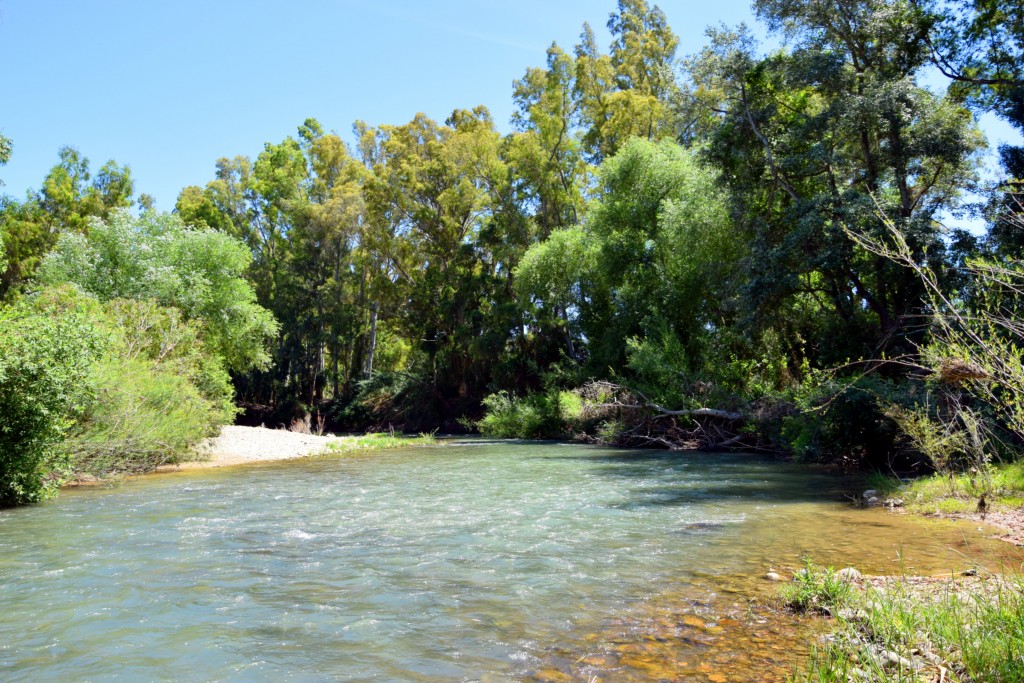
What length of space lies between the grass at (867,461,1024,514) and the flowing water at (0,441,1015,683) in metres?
0.96

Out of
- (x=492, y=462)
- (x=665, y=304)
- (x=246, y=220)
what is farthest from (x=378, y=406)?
(x=492, y=462)

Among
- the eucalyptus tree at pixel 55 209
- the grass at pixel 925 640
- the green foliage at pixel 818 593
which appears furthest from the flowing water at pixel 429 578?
the eucalyptus tree at pixel 55 209

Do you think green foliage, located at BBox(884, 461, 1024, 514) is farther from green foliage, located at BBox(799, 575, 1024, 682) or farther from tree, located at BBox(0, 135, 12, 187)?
tree, located at BBox(0, 135, 12, 187)

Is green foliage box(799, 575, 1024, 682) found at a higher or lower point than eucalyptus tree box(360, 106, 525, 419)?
lower

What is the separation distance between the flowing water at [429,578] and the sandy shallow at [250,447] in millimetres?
6896

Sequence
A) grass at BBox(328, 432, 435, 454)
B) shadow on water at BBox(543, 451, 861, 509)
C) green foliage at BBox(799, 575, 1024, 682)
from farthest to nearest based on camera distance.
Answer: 1. grass at BBox(328, 432, 435, 454)
2. shadow on water at BBox(543, 451, 861, 509)
3. green foliage at BBox(799, 575, 1024, 682)

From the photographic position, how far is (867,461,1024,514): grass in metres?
9.53

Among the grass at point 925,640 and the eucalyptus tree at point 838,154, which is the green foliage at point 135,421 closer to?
the grass at point 925,640

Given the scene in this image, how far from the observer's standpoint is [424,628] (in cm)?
556

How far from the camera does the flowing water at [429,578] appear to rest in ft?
15.9

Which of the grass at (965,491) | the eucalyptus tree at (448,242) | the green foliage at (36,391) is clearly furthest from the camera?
the eucalyptus tree at (448,242)

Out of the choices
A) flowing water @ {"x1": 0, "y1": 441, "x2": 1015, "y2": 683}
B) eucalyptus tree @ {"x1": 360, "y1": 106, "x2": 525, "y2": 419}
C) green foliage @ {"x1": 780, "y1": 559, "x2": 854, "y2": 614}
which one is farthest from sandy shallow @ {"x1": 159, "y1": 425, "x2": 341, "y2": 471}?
green foliage @ {"x1": 780, "y1": 559, "x2": 854, "y2": 614}

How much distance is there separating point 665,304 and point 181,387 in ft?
60.3

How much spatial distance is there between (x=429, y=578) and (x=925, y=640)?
4.52 m
